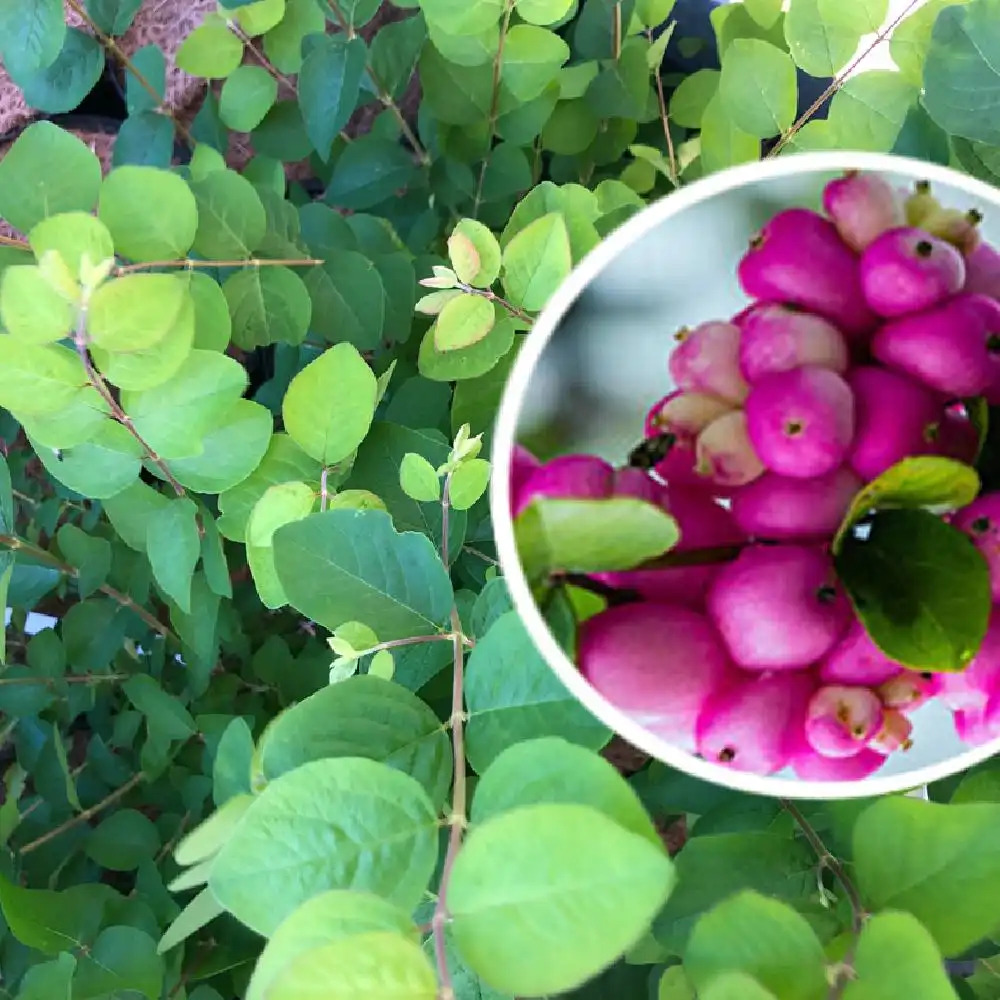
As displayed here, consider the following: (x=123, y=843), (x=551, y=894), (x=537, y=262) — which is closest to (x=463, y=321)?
(x=537, y=262)

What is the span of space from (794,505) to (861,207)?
9 cm

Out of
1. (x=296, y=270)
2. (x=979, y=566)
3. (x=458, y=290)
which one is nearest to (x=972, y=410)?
(x=979, y=566)

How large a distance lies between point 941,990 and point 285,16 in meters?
0.56

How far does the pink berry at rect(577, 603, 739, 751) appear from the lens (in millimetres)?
255

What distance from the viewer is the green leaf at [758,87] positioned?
0.45m

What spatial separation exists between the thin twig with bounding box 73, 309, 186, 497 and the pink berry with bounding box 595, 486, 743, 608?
20 cm

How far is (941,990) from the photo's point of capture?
244 millimetres

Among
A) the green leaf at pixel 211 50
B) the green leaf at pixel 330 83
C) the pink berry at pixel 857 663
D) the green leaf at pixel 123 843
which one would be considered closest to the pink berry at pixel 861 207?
the pink berry at pixel 857 663

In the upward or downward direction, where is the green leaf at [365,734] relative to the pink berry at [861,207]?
downward

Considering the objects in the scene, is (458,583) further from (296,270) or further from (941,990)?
(941,990)

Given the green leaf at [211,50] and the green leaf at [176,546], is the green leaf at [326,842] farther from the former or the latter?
the green leaf at [211,50]

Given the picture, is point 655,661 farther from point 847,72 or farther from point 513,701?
point 847,72

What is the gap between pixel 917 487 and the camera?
23 centimetres

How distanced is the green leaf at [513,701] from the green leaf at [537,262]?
0.15 metres
